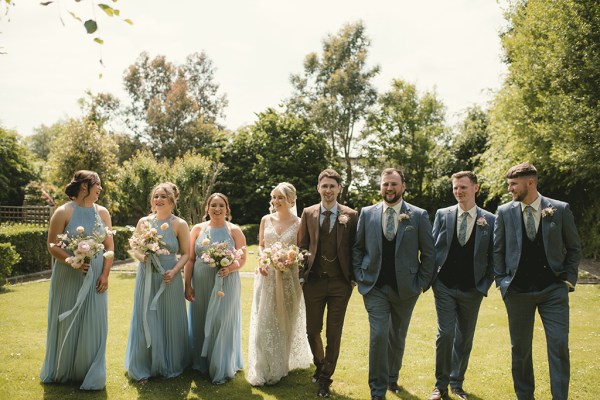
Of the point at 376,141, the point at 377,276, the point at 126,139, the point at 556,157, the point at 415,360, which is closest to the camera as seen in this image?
the point at 377,276

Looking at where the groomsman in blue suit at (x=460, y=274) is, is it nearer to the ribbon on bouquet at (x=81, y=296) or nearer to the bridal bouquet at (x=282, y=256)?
the bridal bouquet at (x=282, y=256)

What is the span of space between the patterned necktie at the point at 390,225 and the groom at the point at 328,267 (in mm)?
484

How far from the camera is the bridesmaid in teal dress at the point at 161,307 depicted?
5.86 meters

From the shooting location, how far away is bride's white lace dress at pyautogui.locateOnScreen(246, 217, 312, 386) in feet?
19.2

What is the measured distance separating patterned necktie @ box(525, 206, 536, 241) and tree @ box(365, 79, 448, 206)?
31.1 m

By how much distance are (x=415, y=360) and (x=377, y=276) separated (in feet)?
7.65

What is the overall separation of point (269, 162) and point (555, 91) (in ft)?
68.6

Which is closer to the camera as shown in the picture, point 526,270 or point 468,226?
point 526,270

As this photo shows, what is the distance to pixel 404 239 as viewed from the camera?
17.6ft

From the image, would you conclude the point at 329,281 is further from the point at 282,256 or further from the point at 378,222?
the point at 378,222

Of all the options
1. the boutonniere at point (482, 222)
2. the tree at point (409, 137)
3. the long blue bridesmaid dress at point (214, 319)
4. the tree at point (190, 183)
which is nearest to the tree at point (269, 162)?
the tree at point (409, 137)

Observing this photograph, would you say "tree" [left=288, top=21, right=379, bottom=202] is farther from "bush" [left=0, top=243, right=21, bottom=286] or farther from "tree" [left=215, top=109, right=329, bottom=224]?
"bush" [left=0, top=243, right=21, bottom=286]

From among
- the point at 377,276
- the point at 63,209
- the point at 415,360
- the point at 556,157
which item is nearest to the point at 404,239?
the point at 377,276

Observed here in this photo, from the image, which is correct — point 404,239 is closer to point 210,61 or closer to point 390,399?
point 390,399
